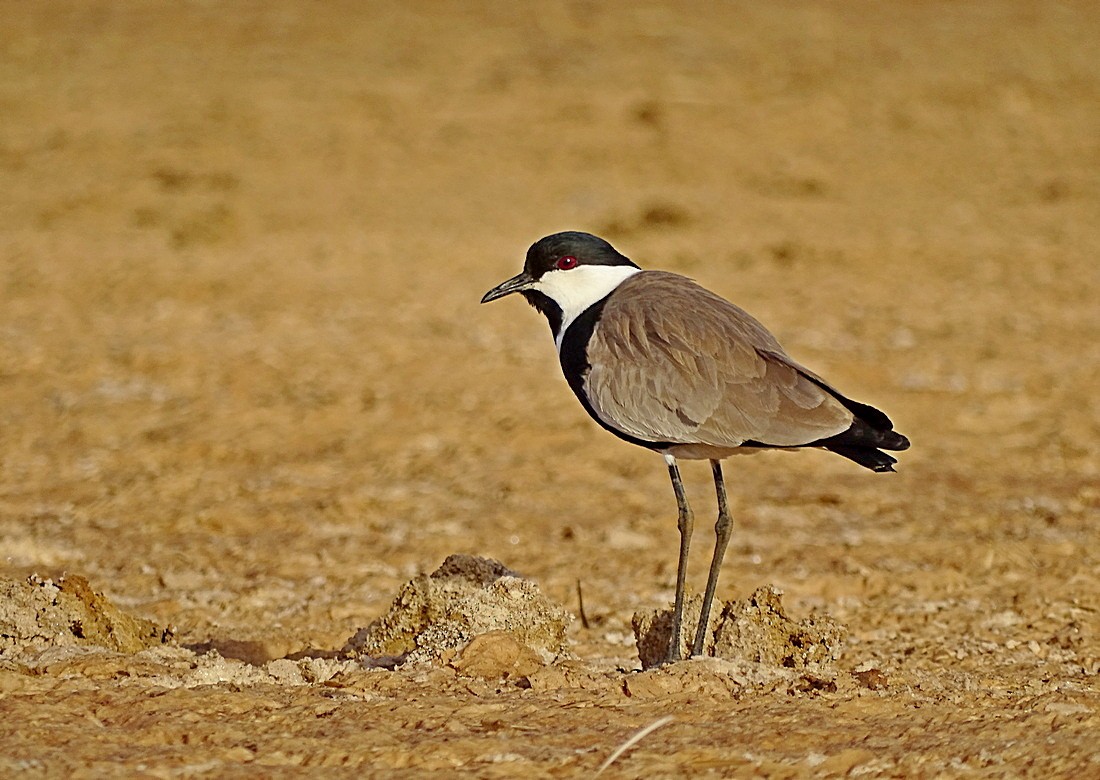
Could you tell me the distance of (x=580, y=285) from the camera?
5473 mm

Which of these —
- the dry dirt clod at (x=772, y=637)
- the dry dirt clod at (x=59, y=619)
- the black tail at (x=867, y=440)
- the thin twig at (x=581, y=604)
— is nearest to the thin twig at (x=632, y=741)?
the dry dirt clod at (x=772, y=637)

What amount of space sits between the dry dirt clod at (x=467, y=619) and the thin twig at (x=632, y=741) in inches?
30.0

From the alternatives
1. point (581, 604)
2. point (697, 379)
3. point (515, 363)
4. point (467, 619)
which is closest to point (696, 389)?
point (697, 379)

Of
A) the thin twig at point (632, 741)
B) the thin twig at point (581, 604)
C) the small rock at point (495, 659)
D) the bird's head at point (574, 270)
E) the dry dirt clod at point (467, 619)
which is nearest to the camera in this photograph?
the thin twig at point (632, 741)

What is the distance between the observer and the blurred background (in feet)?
22.9

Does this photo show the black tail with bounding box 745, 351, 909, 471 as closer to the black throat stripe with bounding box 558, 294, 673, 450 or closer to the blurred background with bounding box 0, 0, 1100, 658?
the black throat stripe with bounding box 558, 294, 673, 450

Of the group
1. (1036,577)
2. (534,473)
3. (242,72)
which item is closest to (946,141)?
(242,72)

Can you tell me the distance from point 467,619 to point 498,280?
701 cm

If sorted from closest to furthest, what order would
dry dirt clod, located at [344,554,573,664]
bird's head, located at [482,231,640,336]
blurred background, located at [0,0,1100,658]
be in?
dry dirt clod, located at [344,554,573,664]
bird's head, located at [482,231,640,336]
blurred background, located at [0,0,1100,658]

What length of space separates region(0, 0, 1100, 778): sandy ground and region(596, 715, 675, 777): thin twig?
25 millimetres

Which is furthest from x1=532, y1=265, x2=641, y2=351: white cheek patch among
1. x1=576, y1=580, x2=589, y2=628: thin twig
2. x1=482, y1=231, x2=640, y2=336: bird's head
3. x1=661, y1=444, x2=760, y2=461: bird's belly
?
x1=576, y1=580, x2=589, y2=628: thin twig

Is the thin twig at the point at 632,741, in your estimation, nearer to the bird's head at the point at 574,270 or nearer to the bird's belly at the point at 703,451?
the bird's belly at the point at 703,451

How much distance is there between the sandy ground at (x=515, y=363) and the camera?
419 cm

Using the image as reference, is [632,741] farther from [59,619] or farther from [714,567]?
[59,619]
